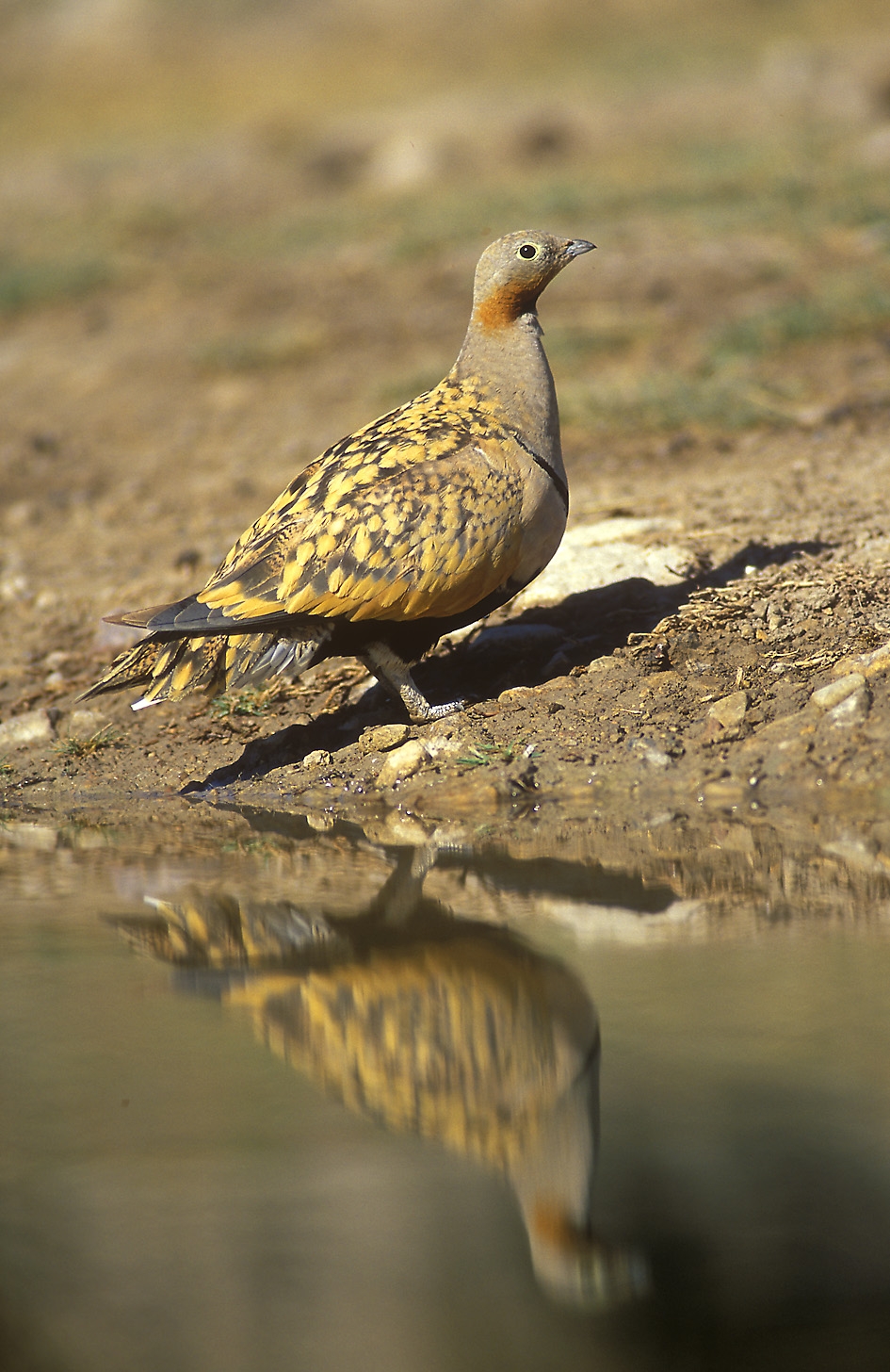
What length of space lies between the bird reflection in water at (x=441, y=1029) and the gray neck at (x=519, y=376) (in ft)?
6.93

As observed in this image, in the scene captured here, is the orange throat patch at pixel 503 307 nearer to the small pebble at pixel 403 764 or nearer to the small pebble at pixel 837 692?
the small pebble at pixel 403 764

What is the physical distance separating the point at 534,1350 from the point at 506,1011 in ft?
3.45

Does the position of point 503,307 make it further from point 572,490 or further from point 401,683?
point 572,490

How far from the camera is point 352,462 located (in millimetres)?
5141

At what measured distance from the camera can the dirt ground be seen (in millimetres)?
5133

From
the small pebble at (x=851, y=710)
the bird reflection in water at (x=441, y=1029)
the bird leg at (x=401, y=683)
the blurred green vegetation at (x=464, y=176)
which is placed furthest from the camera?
the blurred green vegetation at (x=464, y=176)

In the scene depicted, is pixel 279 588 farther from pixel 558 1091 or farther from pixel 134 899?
pixel 558 1091

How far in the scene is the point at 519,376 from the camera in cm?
547

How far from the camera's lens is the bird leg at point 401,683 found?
208 inches

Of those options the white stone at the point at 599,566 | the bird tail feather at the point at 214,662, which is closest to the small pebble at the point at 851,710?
the white stone at the point at 599,566

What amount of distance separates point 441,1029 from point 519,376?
123 inches

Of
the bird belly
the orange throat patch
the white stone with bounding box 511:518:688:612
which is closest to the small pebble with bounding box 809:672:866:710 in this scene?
the bird belly

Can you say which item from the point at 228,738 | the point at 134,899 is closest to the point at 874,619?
the point at 228,738

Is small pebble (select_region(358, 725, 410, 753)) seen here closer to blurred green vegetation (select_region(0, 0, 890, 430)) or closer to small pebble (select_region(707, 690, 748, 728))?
small pebble (select_region(707, 690, 748, 728))
